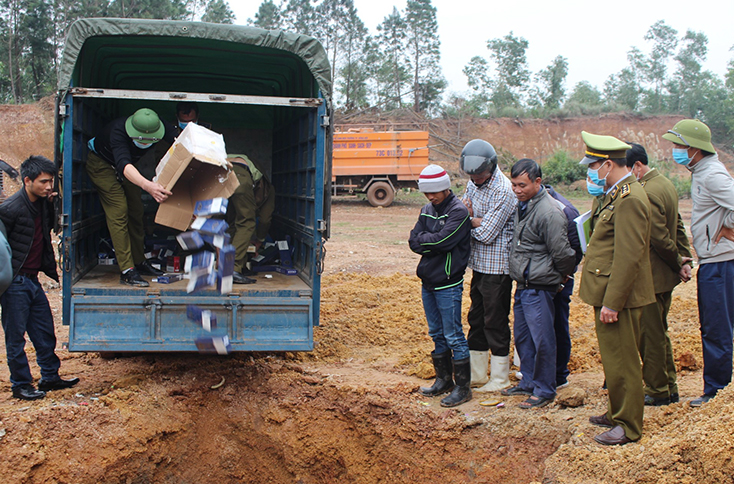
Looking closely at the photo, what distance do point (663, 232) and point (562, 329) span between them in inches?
43.5

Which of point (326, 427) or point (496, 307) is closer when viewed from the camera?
point (496, 307)

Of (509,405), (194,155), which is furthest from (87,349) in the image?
(509,405)

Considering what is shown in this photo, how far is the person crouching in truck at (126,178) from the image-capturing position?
471cm

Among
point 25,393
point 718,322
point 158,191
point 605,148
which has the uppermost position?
point 605,148

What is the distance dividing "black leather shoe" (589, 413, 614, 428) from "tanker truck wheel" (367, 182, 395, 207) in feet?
50.5

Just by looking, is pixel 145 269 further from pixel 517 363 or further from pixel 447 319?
pixel 517 363

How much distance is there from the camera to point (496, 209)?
440 centimetres

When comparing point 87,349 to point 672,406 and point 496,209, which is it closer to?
point 496,209

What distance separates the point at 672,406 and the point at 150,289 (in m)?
3.90

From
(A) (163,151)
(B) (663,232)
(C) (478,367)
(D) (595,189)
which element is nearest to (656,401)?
(B) (663,232)

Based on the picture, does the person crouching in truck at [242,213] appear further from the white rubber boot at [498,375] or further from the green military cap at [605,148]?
the green military cap at [605,148]

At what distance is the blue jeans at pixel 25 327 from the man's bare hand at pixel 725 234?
4.86 metres

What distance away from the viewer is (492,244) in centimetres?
443

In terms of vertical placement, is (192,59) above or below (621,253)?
above
